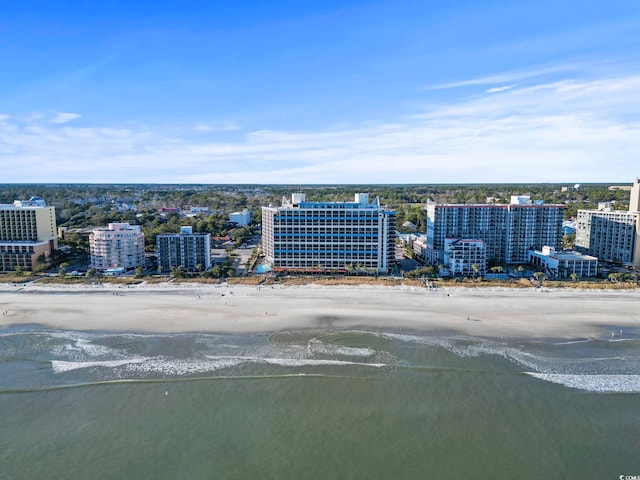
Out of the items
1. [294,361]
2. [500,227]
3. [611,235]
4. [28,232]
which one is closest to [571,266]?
[500,227]

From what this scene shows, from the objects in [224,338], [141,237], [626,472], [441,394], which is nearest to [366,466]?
[441,394]

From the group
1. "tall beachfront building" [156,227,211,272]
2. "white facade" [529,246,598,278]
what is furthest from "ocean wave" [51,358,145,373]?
"white facade" [529,246,598,278]

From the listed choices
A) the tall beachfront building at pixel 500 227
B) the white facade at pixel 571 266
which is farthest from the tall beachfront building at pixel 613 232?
the white facade at pixel 571 266

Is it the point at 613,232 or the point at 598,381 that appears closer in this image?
the point at 598,381

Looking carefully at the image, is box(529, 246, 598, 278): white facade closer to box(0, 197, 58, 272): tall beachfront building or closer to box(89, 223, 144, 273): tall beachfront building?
box(89, 223, 144, 273): tall beachfront building

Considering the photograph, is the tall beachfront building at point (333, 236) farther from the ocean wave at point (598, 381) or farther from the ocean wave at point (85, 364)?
the ocean wave at point (598, 381)

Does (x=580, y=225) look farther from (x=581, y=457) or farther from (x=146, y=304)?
Answer: (x=146, y=304)

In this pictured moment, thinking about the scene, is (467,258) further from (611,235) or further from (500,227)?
(611,235)
